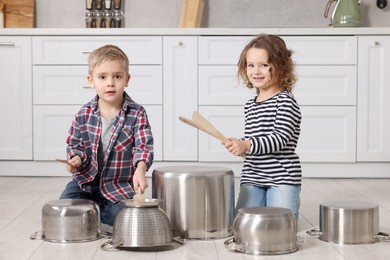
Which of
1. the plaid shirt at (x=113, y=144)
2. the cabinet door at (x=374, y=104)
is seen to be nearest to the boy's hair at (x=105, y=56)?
the plaid shirt at (x=113, y=144)

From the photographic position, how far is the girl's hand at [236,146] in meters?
2.37

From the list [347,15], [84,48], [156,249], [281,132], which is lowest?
[156,249]

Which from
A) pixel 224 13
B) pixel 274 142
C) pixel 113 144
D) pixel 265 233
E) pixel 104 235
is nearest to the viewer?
pixel 265 233

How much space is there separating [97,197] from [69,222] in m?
0.43

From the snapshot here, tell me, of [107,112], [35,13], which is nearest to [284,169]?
[107,112]

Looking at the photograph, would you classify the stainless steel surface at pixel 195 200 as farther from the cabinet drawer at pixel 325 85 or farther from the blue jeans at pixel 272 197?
the cabinet drawer at pixel 325 85

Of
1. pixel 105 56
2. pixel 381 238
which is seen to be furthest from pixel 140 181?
pixel 381 238

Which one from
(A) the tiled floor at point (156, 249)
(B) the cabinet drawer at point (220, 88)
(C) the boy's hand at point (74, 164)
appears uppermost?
(B) the cabinet drawer at point (220, 88)

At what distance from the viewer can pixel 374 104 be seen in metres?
4.18

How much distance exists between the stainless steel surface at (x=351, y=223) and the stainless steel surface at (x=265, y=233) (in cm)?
18

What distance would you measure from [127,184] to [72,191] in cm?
19

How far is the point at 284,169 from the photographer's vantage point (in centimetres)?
256

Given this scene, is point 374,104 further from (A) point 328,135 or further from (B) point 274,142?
(B) point 274,142

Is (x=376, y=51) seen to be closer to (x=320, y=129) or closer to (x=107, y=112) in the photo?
(x=320, y=129)
